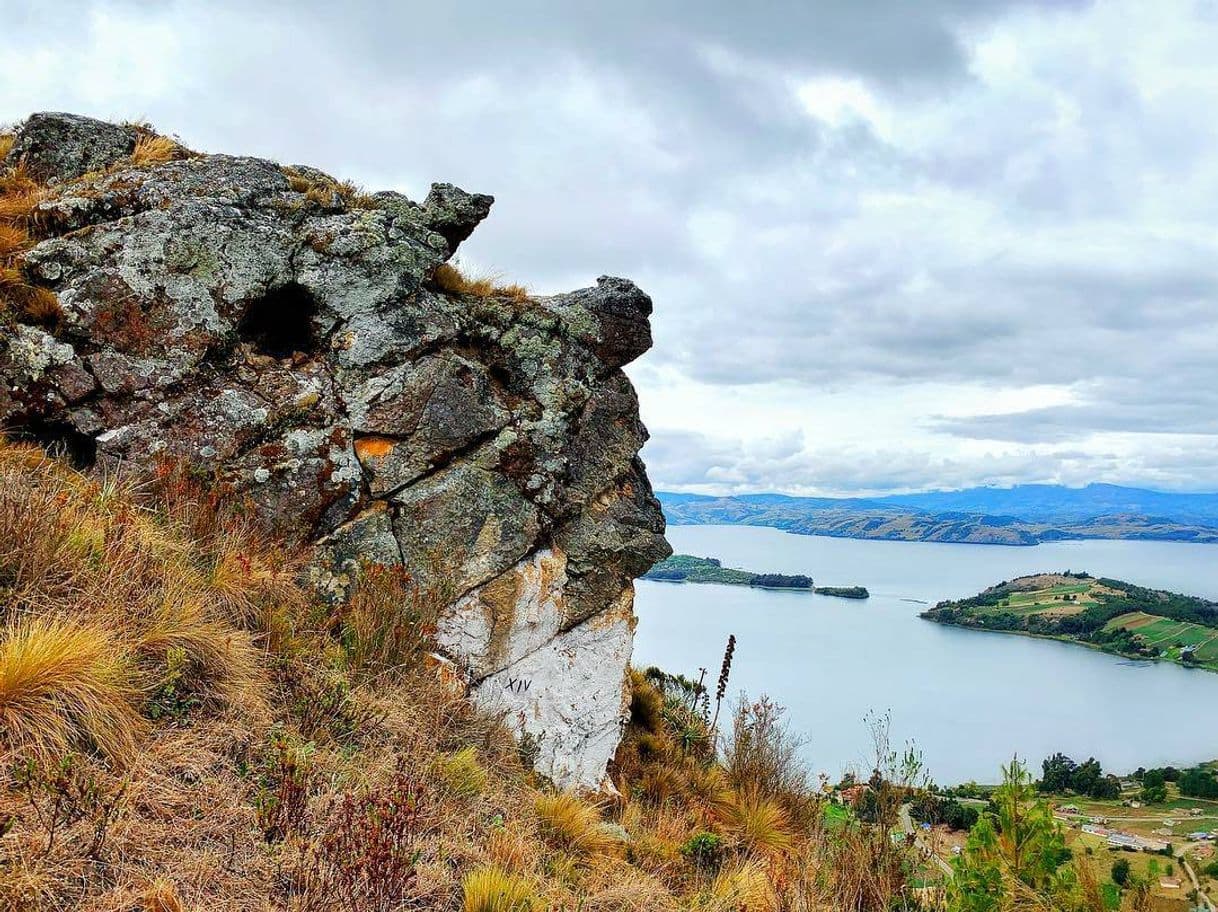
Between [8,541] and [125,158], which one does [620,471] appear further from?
[125,158]

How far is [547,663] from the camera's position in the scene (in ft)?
24.8

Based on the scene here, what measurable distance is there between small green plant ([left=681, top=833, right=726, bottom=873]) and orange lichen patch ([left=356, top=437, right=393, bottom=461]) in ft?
16.1

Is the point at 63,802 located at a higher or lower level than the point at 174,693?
lower

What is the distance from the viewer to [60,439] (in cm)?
658

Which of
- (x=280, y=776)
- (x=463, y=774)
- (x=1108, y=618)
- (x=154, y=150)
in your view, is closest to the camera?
(x=280, y=776)

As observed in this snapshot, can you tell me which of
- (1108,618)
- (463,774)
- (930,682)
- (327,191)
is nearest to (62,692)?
(463,774)

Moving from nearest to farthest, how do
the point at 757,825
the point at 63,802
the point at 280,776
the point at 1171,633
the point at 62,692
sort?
the point at 63,802, the point at 62,692, the point at 280,776, the point at 757,825, the point at 1171,633

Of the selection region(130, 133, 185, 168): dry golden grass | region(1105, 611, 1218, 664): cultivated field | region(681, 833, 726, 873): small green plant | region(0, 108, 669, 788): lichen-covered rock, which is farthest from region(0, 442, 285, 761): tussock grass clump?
region(1105, 611, 1218, 664): cultivated field

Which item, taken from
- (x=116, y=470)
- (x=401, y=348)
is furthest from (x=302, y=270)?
(x=116, y=470)

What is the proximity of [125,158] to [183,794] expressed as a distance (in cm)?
796

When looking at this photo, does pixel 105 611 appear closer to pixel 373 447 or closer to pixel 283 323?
pixel 373 447

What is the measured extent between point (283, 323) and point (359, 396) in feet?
5.27

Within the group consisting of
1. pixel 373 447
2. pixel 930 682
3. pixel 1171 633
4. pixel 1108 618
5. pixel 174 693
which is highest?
pixel 373 447

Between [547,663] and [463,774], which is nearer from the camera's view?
[463,774]
